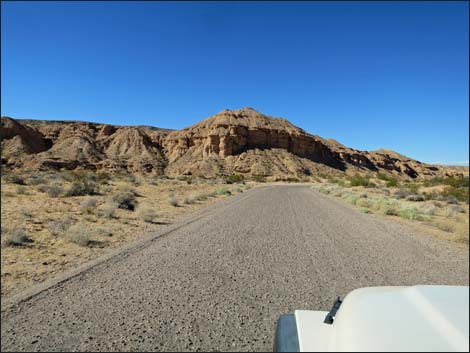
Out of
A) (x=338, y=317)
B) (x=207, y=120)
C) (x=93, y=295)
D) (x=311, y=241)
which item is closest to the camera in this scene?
(x=338, y=317)

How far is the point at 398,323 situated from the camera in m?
1.37

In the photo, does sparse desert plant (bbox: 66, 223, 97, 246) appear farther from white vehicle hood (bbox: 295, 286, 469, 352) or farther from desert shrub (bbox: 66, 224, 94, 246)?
white vehicle hood (bbox: 295, 286, 469, 352)

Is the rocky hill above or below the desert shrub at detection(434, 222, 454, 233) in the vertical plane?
above

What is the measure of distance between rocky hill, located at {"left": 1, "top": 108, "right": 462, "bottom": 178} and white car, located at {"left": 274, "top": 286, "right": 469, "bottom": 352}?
81.3 meters

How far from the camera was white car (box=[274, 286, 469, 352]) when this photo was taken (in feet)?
4.10

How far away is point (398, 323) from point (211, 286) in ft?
13.0

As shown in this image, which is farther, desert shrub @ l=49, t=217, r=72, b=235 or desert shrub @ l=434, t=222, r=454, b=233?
desert shrub @ l=434, t=222, r=454, b=233

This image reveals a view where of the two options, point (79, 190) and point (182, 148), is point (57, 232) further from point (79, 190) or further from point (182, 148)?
point (182, 148)

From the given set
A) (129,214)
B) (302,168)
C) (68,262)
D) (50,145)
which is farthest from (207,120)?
(68,262)

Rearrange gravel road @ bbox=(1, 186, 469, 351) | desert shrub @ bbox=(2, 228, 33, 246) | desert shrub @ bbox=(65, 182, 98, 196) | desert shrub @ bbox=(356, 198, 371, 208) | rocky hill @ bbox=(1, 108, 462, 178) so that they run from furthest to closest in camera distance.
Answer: rocky hill @ bbox=(1, 108, 462, 178) → desert shrub @ bbox=(65, 182, 98, 196) → desert shrub @ bbox=(356, 198, 371, 208) → desert shrub @ bbox=(2, 228, 33, 246) → gravel road @ bbox=(1, 186, 469, 351)

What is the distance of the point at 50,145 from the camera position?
8912cm

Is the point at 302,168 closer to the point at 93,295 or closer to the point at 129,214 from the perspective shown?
the point at 129,214

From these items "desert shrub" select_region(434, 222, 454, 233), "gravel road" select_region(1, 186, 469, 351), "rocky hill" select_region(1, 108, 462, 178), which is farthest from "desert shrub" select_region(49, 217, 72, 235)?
"rocky hill" select_region(1, 108, 462, 178)

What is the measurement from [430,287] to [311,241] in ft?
23.2
